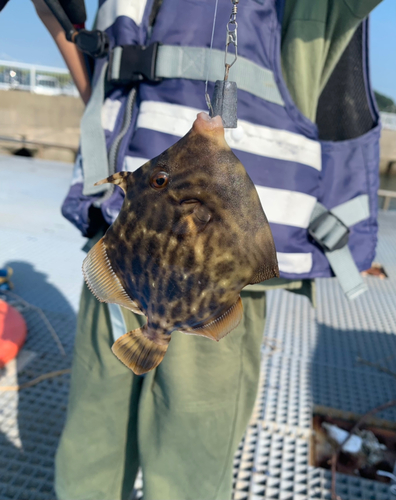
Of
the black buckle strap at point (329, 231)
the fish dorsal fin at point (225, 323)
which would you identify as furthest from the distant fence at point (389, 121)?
the fish dorsal fin at point (225, 323)

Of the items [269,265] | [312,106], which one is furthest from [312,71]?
[269,265]

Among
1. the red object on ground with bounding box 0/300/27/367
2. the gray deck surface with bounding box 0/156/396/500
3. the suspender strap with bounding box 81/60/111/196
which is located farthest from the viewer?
the red object on ground with bounding box 0/300/27/367

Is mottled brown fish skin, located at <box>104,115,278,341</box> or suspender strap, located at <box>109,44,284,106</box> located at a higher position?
suspender strap, located at <box>109,44,284,106</box>

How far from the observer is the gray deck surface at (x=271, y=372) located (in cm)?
181

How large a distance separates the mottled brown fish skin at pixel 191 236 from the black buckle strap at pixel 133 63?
2.16 ft

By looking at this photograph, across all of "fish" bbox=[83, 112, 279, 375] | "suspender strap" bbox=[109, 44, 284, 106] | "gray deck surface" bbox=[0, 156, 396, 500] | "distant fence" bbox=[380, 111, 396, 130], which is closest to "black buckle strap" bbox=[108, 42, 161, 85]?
"suspender strap" bbox=[109, 44, 284, 106]

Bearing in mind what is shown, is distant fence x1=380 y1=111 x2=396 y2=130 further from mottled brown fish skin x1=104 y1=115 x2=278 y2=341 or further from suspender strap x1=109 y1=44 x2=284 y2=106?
mottled brown fish skin x1=104 y1=115 x2=278 y2=341

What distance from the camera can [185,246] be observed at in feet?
2.28

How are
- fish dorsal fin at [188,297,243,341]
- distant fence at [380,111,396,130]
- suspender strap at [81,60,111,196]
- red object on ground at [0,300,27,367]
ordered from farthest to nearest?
distant fence at [380,111,396,130]
red object on ground at [0,300,27,367]
suspender strap at [81,60,111,196]
fish dorsal fin at [188,297,243,341]

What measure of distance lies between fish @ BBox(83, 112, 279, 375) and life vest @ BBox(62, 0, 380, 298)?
0.55 m

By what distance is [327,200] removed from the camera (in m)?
1.43

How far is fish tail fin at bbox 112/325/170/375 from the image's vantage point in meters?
0.76

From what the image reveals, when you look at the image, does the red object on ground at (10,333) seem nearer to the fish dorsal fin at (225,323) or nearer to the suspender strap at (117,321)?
the suspender strap at (117,321)

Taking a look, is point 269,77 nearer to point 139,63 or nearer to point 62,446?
point 139,63
